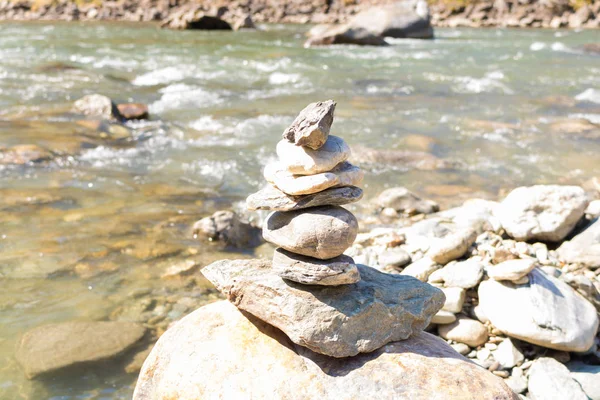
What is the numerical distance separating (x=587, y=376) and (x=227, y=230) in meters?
4.39

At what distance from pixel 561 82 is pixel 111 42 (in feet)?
59.4

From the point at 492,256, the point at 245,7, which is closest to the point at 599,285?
the point at 492,256

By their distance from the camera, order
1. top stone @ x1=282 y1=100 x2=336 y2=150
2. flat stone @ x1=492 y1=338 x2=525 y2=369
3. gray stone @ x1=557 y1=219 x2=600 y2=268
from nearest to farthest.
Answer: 1. top stone @ x1=282 y1=100 x2=336 y2=150
2. flat stone @ x1=492 y1=338 x2=525 y2=369
3. gray stone @ x1=557 y1=219 x2=600 y2=268

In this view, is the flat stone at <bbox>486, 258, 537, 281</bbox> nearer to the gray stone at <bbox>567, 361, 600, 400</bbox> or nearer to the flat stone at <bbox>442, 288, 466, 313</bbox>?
the flat stone at <bbox>442, 288, 466, 313</bbox>

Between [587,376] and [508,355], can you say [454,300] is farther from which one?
[587,376]

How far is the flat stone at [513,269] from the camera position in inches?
197

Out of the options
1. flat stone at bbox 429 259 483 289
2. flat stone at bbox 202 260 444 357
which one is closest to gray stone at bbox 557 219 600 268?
flat stone at bbox 429 259 483 289

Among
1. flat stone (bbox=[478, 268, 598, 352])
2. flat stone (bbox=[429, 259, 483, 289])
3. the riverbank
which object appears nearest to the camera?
flat stone (bbox=[478, 268, 598, 352])

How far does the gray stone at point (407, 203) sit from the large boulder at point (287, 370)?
4.33 meters

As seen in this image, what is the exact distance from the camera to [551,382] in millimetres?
4504

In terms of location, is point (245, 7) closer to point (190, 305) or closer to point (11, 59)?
point (11, 59)

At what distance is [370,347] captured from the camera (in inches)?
147

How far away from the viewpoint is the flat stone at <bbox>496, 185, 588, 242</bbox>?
6.28m

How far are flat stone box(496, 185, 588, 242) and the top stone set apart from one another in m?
3.59
